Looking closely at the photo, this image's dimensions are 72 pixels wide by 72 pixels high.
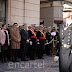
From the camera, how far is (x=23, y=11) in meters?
15.8

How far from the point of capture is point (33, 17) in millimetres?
16578

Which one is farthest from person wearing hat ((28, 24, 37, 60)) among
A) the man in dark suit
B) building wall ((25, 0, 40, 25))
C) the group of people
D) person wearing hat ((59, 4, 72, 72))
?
person wearing hat ((59, 4, 72, 72))

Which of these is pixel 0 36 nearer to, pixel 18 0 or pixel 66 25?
pixel 66 25

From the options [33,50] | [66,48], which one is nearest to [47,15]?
[33,50]

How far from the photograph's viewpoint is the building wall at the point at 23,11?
48.9 ft

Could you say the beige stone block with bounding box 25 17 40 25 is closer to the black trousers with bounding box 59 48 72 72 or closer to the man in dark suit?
the man in dark suit

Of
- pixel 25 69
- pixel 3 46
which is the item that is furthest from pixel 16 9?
pixel 25 69

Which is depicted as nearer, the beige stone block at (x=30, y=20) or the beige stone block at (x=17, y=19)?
the beige stone block at (x=17, y=19)

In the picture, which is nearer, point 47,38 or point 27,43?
point 27,43

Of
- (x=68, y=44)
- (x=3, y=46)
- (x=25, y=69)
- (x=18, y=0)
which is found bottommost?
(x=25, y=69)

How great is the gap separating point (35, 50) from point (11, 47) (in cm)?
176

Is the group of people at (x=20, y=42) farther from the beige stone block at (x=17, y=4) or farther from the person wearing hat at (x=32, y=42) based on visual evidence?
the beige stone block at (x=17, y=4)

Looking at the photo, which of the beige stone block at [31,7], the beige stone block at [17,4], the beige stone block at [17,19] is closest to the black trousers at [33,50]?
the beige stone block at [17,19]

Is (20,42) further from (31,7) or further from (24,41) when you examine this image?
(31,7)
